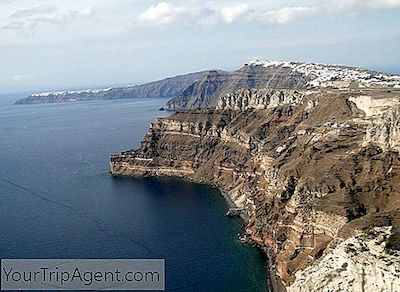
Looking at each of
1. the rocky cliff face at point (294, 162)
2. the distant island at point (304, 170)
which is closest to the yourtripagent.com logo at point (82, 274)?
the distant island at point (304, 170)

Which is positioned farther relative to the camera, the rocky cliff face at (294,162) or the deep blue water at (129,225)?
the deep blue water at (129,225)

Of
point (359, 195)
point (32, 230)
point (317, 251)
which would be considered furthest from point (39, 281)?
point (359, 195)

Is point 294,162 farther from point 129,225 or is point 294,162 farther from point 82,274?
point 82,274

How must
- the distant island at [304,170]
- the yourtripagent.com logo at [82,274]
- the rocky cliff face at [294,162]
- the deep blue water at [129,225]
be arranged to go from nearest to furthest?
1. the distant island at [304,170]
2. the yourtripagent.com logo at [82,274]
3. the rocky cliff face at [294,162]
4. the deep blue water at [129,225]

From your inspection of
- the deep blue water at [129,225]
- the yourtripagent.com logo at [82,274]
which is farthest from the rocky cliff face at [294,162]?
the yourtripagent.com logo at [82,274]

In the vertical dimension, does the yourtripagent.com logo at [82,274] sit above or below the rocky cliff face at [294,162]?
below

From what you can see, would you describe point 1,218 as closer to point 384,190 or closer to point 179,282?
point 179,282

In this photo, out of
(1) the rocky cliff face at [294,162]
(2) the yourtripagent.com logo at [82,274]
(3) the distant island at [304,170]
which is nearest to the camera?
(3) the distant island at [304,170]

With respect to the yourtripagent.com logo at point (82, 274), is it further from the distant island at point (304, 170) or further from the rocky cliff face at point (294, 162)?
the rocky cliff face at point (294, 162)
